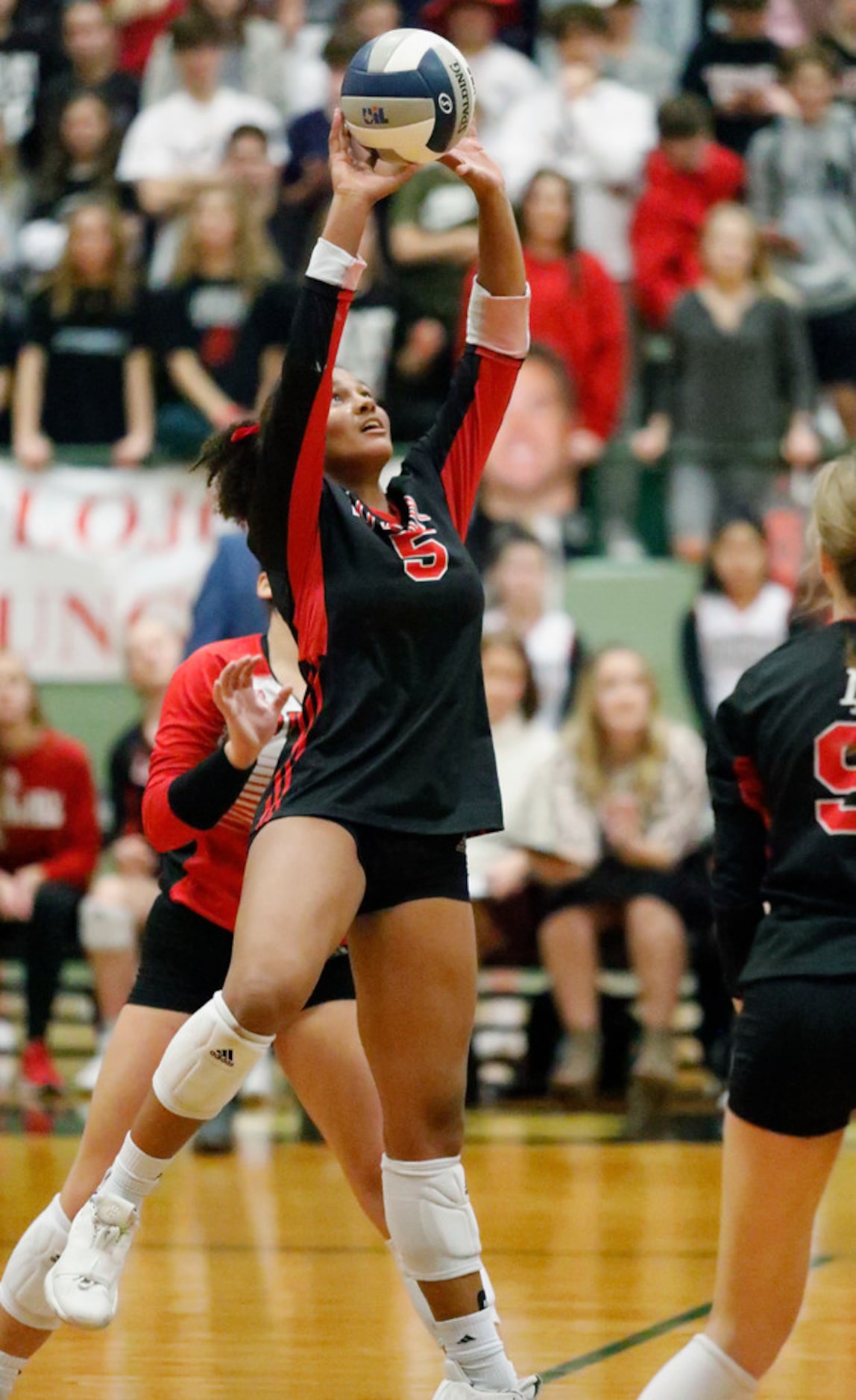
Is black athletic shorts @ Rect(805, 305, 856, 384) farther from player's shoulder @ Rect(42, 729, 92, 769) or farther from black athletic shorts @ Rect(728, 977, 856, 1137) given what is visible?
black athletic shorts @ Rect(728, 977, 856, 1137)

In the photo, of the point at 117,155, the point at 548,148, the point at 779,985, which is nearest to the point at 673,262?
the point at 548,148

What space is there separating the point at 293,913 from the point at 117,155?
8.38 meters

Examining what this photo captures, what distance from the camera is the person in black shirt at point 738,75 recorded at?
10.9 meters

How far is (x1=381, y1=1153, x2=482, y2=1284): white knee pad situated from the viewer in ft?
12.5

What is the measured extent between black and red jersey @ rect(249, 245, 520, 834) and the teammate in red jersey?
0.66ft

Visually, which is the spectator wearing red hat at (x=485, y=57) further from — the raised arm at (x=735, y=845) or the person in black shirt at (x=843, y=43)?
the raised arm at (x=735, y=845)

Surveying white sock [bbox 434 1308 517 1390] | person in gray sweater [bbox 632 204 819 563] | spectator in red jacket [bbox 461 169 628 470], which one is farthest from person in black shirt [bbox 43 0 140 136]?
white sock [bbox 434 1308 517 1390]

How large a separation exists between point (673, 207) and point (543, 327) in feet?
3.11

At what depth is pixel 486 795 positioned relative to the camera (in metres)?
3.91

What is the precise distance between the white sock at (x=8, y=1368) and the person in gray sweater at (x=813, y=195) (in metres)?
7.25

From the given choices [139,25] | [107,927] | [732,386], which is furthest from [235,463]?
[139,25]

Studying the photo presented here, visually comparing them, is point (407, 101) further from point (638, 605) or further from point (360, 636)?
point (638, 605)

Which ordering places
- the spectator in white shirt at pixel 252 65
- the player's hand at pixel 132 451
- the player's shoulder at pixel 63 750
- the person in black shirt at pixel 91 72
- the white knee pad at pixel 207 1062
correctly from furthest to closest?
the person in black shirt at pixel 91 72
the spectator in white shirt at pixel 252 65
the player's hand at pixel 132 451
the player's shoulder at pixel 63 750
the white knee pad at pixel 207 1062

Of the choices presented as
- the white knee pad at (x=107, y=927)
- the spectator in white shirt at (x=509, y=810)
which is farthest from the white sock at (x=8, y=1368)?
the white knee pad at (x=107, y=927)
